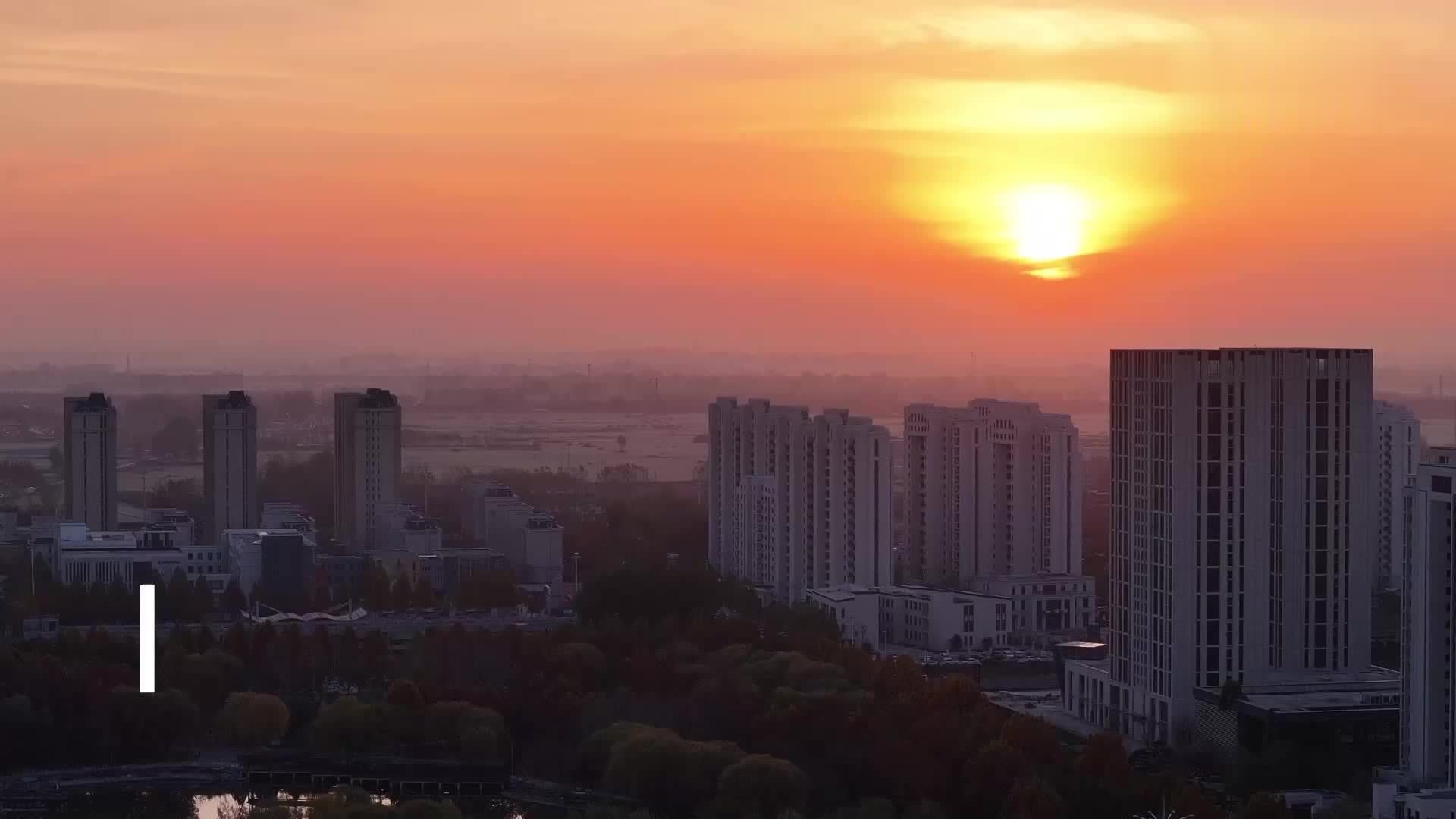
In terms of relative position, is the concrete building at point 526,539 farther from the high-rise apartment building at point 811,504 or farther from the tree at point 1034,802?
the tree at point 1034,802

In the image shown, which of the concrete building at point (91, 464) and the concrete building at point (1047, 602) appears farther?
the concrete building at point (91, 464)

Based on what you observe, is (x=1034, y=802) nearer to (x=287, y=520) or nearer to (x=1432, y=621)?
(x=1432, y=621)

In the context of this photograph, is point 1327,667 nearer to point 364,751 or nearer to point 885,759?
point 885,759

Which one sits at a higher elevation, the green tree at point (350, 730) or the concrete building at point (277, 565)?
the concrete building at point (277, 565)

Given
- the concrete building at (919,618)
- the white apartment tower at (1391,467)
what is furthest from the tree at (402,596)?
the white apartment tower at (1391,467)

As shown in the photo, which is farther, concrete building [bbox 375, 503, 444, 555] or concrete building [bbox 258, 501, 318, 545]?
concrete building [bbox 258, 501, 318, 545]

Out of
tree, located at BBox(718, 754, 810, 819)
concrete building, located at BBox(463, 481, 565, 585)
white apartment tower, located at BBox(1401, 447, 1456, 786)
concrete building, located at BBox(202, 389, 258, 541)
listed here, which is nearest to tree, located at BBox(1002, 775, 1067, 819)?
tree, located at BBox(718, 754, 810, 819)

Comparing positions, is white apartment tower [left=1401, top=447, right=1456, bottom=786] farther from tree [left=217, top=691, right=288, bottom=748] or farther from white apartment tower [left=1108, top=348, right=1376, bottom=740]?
tree [left=217, top=691, right=288, bottom=748]
